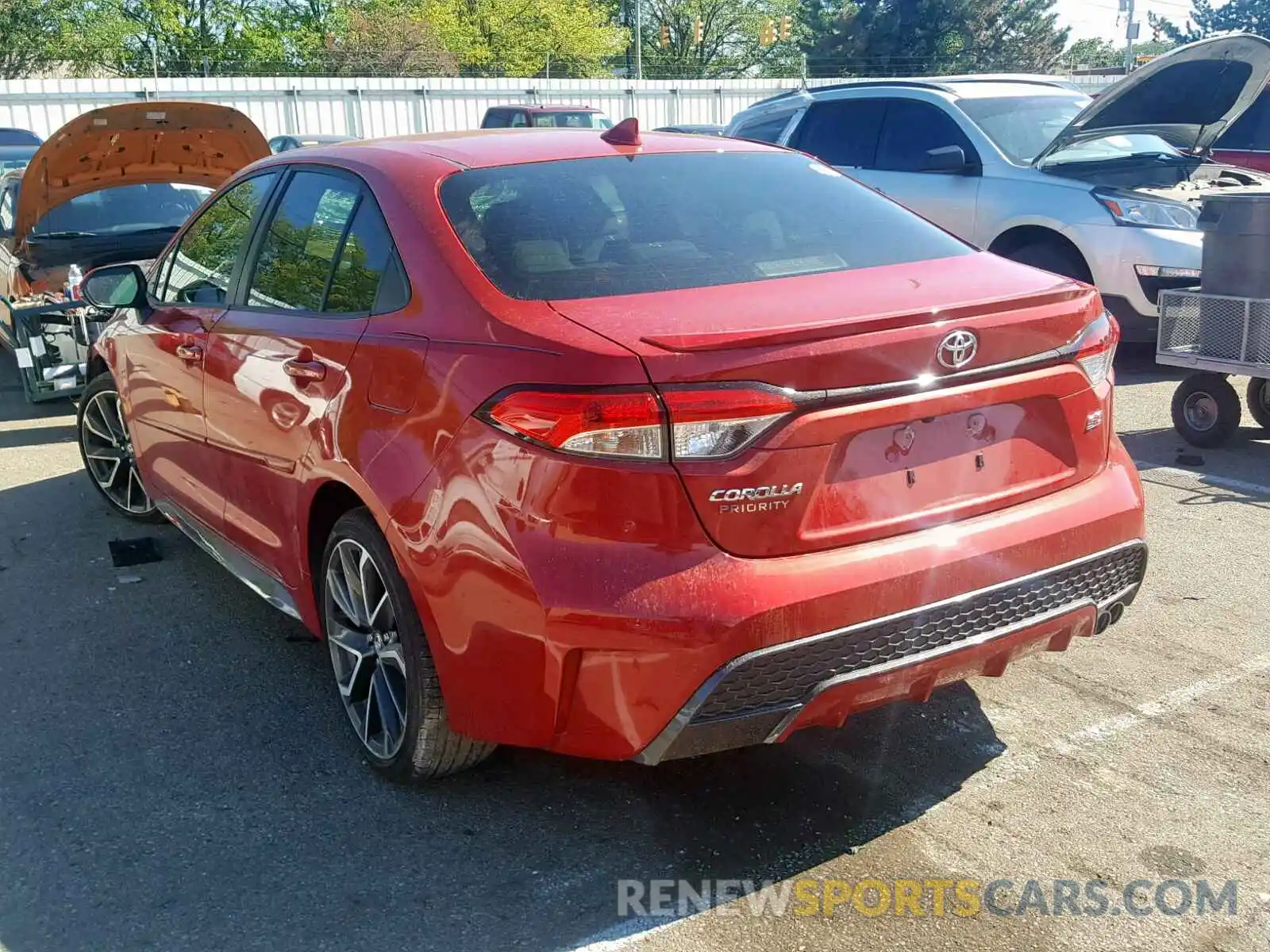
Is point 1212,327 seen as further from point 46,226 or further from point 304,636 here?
point 46,226

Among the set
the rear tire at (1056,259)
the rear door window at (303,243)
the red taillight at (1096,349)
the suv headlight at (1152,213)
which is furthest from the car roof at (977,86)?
the red taillight at (1096,349)

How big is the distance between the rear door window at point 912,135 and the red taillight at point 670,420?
7522 mm

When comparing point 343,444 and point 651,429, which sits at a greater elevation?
point 651,429

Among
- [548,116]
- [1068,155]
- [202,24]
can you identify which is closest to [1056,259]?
[1068,155]

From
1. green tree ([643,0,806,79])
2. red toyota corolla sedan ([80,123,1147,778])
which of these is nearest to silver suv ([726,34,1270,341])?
red toyota corolla sedan ([80,123,1147,778])

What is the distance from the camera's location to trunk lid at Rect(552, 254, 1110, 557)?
266cm

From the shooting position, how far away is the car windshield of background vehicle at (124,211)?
8312 mm

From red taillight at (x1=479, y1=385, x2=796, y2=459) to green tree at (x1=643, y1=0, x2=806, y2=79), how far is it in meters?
68.2

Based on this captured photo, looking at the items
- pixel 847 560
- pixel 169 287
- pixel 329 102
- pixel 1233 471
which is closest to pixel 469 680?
pixel 847 560

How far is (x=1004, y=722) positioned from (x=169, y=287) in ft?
11.1

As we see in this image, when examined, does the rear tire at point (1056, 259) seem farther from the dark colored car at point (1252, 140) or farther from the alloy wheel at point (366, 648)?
the alloy wheel at point (366, 648)

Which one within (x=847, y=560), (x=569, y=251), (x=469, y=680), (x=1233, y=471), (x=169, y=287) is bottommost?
(x=1233, y=471)

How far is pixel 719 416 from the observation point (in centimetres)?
262

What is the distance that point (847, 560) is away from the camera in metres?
2.75
